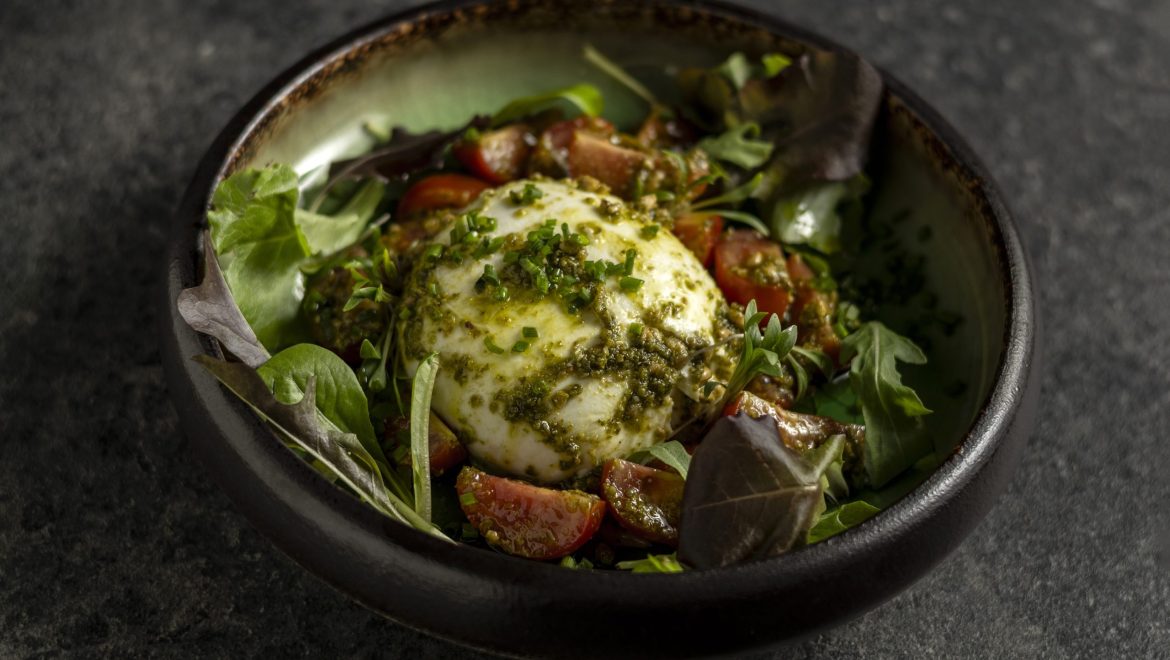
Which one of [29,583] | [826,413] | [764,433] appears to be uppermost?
[764,433]

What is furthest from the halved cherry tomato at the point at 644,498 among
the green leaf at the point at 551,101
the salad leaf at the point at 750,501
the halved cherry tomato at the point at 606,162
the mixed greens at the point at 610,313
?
the green leaf at the point at 551,101

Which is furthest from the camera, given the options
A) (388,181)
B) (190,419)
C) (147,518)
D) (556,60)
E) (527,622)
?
(556,60)

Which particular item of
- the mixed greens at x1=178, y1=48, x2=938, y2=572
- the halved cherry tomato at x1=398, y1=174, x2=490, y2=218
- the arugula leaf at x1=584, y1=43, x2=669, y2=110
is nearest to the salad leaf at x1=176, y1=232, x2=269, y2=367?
the mixed greens at x1=178, y1=48, x2=938, y2=572

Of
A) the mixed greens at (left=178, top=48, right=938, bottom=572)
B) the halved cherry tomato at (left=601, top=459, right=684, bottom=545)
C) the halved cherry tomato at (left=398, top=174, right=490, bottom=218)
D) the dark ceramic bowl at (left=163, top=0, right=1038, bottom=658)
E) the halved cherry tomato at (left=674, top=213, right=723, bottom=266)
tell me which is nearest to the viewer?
the dark ceramic bowl at (left=163, top=0, right=1038, bottom=658)

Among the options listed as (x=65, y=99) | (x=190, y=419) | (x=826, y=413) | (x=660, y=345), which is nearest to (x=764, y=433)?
(x=660, y=345)

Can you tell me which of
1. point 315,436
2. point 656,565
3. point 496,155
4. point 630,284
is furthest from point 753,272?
point 315,436

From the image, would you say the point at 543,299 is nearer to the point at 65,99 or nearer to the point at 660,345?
the point at 660,345

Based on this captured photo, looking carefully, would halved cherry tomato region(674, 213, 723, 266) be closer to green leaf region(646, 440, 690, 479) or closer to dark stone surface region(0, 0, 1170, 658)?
green leaf region(646, 440, 690, 479)
